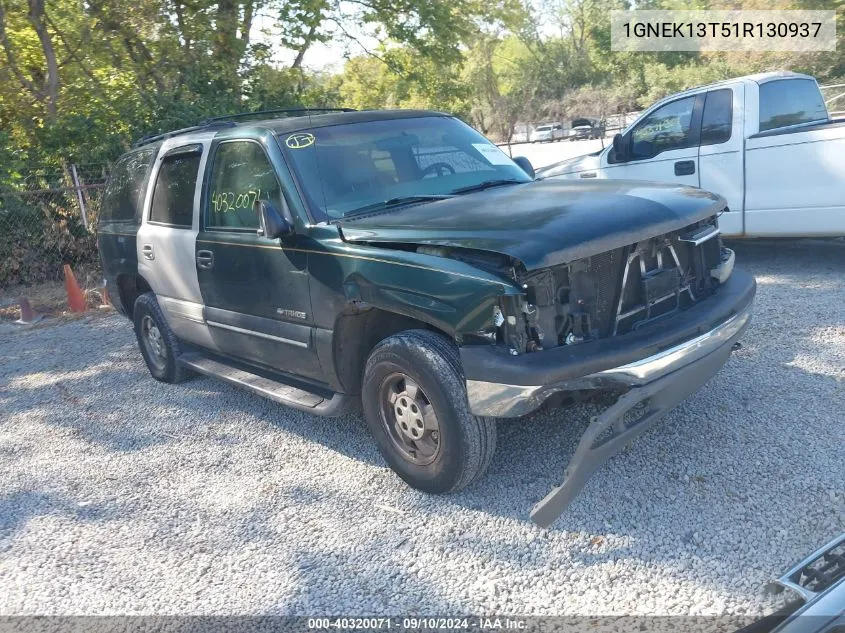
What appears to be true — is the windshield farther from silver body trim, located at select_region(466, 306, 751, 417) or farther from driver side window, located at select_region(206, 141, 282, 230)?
silver body trim, located at select_region(466, 306, 751, 417)

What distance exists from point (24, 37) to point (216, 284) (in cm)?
1194

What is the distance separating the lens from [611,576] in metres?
3.09

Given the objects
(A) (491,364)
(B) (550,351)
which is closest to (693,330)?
(B) (550,351)

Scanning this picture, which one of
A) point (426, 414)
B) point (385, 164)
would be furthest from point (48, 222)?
point (426, 414)

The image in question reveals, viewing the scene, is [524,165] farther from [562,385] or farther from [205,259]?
[562,385]

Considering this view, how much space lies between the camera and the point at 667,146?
8047 millimetres

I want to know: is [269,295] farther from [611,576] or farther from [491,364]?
[611,576]

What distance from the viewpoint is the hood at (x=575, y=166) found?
8.65 meters

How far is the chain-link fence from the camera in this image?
11.1 metres

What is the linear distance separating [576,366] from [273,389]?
7.02 feet

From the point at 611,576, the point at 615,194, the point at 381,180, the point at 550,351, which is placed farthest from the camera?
the point at 381,180

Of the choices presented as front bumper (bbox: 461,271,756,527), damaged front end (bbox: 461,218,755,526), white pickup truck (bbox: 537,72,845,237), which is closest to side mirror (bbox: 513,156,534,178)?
damaged front end (bbox: 461,218,755,526)

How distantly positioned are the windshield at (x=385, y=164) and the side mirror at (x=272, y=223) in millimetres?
206

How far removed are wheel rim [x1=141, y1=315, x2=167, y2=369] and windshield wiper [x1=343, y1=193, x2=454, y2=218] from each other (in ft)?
8.49
